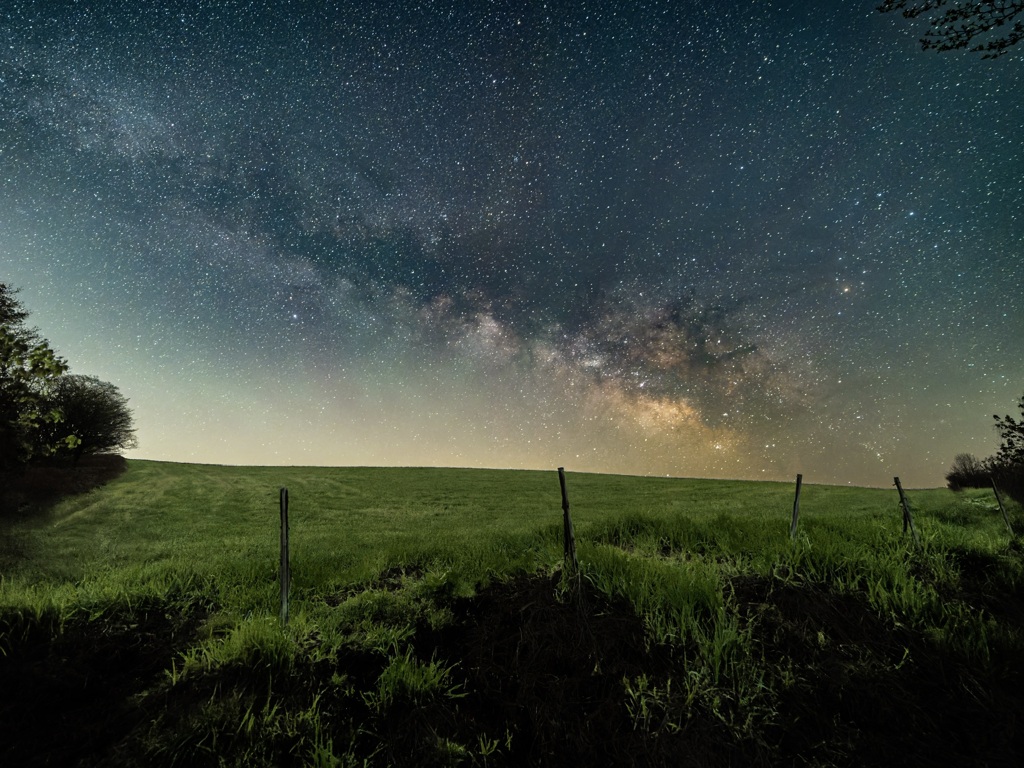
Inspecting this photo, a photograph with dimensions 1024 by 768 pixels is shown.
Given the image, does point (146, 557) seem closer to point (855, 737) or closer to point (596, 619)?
point (596, 619)

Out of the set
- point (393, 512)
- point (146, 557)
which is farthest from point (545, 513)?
point (146, 557)

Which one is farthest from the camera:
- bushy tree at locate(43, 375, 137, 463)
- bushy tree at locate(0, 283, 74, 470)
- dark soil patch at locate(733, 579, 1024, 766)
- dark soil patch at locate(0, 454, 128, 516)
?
bushy tree at locate(43, 375, 137, 463)

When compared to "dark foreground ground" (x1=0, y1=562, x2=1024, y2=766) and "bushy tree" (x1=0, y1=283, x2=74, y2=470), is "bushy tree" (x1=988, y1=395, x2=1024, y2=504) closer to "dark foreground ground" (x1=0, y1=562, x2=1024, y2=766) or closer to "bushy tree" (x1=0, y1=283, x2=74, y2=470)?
"dark foreground ground" (x1=0, y1=562, x2=1024, y2=766)

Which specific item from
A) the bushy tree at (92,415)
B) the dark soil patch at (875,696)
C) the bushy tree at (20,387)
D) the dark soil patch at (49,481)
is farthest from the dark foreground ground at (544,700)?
the bushy tree at (92,415)

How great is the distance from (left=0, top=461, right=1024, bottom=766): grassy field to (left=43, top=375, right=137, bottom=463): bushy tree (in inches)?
1370

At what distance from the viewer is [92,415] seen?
33750 mm

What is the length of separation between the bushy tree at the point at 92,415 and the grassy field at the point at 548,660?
34.8 m

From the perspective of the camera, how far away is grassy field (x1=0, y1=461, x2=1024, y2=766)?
3939 millimetres

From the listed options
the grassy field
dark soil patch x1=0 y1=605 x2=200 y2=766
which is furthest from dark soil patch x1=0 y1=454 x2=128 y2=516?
dark soil patch x1=0 y1=605 x2=200 y2=766

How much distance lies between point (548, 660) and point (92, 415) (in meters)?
42.7

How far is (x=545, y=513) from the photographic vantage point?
982 inches

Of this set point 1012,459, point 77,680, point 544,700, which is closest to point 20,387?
point 77,680

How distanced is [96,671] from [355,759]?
10.7 ft

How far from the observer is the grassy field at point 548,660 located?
12.9ft
